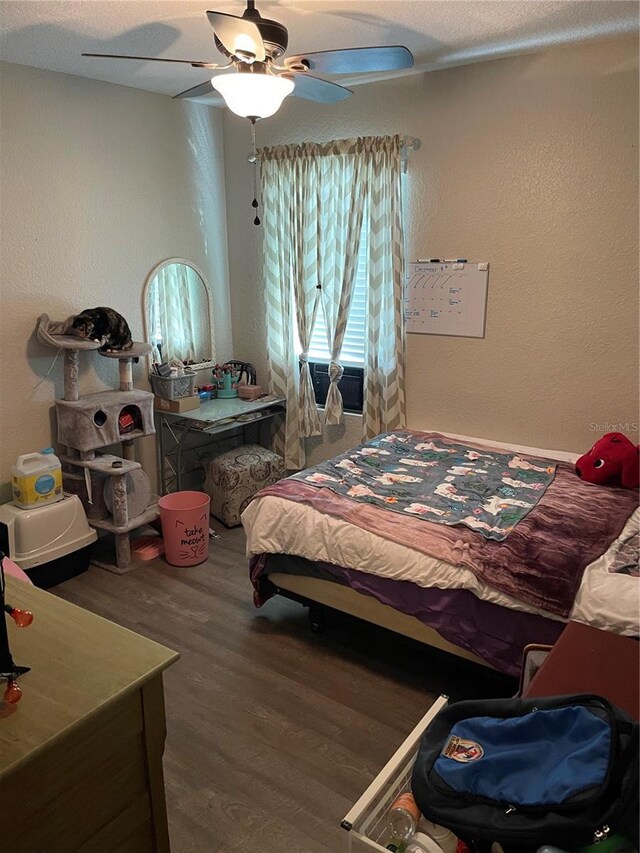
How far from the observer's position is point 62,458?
11.6 ft

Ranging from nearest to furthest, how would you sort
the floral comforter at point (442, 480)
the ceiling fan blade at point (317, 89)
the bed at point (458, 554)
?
the bed at point (458, 554)
the ceiling fan blade at point (317, 89)
the floral comforter at point (442, 480)

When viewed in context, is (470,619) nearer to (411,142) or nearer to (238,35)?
(238,35)

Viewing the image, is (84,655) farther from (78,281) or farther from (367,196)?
(367,196)

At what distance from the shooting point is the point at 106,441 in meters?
3.48

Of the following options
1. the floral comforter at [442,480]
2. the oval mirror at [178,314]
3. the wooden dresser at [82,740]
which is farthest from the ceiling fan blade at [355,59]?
the wooden dresser at [82,740]

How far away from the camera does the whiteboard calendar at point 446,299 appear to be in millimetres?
3611

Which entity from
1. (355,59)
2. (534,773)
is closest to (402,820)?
(534,773)

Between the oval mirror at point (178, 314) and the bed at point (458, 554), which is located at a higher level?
the oval mirror at point (178, 314)

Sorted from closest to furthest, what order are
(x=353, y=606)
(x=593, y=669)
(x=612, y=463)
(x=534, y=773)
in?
1. (x=534, y=773)
2. (x=593, y=669)
3. (x=353, y=606)
4. (x=612, y=463)

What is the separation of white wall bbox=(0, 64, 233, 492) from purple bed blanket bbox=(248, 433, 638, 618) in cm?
150

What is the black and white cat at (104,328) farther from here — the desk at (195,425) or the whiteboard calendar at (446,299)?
the whiteboard calendar at (446,299)

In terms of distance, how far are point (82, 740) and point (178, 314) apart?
3.31 metres

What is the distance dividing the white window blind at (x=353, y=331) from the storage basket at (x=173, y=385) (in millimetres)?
758

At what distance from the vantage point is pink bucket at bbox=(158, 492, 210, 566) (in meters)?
3.52
